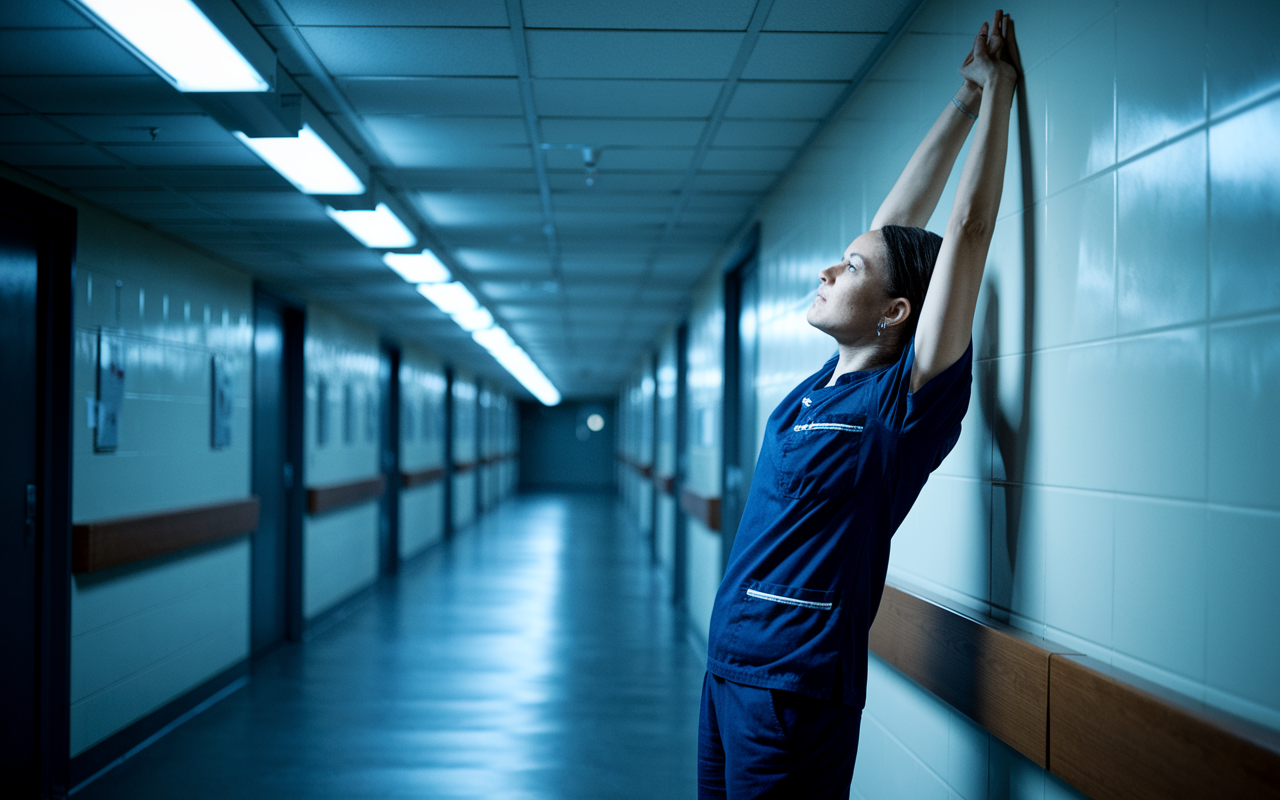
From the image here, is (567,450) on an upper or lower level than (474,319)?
lower

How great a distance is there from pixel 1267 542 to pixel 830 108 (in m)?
2.19

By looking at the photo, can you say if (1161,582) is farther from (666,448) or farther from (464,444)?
(464,444)

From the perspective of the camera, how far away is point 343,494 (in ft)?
23.2

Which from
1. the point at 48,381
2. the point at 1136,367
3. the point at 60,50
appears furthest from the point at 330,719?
the point at 1136,367

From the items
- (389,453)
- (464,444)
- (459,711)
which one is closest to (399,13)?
(459,711)

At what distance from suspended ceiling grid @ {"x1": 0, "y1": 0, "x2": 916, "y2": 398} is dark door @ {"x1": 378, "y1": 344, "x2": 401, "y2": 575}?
12.7ft

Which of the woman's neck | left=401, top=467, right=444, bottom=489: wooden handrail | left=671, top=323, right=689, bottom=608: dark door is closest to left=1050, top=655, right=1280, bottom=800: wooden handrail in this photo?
the woman's neck

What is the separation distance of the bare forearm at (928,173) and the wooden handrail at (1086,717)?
902 millimetres

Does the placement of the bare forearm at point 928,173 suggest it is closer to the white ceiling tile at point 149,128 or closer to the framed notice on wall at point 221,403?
the white ceiling tile at point 149,128

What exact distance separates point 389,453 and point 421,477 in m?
0.92

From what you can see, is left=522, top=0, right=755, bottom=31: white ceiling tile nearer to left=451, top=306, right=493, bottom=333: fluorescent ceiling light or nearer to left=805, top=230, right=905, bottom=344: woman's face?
left=805, top=230, right=905, bottom=344: woman's face

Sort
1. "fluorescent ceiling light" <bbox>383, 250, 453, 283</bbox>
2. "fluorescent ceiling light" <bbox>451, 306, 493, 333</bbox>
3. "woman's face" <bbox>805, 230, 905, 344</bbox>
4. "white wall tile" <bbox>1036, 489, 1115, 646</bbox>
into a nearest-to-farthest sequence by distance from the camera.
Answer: "white wall tile" <bbox>1036, 489, 1115, 646</bbox> < "woman's face" <bbox>805, 230, 905, 344</bbox> < "fluorescent ceiling light" <bbox>383, 250, 453, 283</bbox> < "fluorescent ceiling light" <bbox>451, 306, 493, 333</bbox>

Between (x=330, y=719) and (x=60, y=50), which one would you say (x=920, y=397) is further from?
(x=330, y=719)

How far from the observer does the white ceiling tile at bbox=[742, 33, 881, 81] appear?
2.36m
